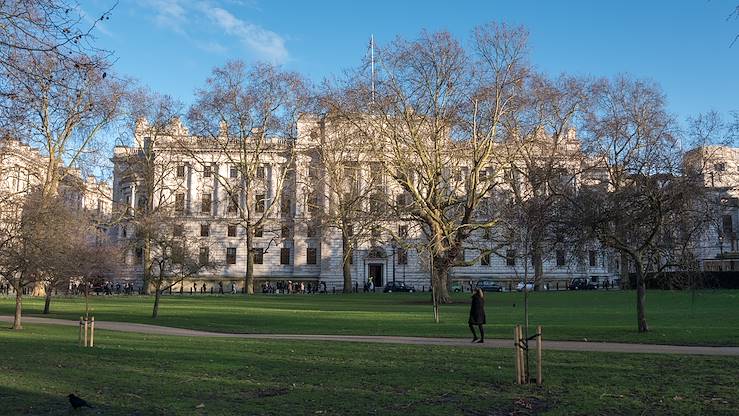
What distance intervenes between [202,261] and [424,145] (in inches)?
736

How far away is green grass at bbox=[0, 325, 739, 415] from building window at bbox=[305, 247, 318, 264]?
73.2 metres


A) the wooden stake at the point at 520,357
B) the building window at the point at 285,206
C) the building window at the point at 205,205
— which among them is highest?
the building window at the point at 205,205

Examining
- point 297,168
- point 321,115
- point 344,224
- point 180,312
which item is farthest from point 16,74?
point 297,168

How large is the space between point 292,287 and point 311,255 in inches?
421

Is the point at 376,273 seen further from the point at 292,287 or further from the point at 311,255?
the point at 292,287

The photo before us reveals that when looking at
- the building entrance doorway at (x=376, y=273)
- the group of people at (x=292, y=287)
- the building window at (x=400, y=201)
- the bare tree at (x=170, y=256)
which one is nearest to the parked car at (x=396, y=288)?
the group of people at (x=292, y=287)

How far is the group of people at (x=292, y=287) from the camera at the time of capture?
8062 centimetres

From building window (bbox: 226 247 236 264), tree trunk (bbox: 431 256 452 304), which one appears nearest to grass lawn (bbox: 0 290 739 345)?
tree trunk (bbox: 431 256 452 304)

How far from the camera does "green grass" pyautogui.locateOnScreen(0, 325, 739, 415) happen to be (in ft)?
33.8

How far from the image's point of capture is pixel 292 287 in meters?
82.2

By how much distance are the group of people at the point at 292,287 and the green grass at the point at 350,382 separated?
62028 mm

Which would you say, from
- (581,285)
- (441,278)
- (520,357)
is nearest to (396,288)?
(581,285)

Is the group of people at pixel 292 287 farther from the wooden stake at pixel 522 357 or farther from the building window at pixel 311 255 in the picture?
the wooden stake at pixel 522 357

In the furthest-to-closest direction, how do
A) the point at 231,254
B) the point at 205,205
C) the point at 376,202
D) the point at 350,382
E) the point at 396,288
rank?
the point at 231,254 < the point at 205,205 < the point at 396,288 < the point at 376,202 < the point at 350,382
